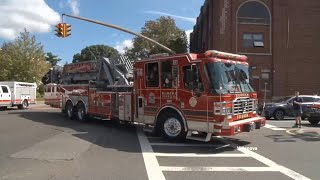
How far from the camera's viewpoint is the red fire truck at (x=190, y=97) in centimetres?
1315

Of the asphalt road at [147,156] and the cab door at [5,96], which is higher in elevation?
the cab door at [5,96]

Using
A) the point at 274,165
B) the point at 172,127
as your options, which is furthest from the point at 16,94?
the point at 274,165

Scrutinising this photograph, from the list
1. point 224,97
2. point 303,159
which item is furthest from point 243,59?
point 303,159

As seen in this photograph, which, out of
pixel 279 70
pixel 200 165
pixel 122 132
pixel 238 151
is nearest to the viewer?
pixel 200 165

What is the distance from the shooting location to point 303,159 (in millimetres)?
11461

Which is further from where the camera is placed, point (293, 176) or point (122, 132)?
point (122, 132)

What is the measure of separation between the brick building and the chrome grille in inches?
1262

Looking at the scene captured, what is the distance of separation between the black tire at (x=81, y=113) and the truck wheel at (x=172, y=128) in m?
6.65

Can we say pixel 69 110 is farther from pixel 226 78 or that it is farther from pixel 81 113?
pixel 226 78

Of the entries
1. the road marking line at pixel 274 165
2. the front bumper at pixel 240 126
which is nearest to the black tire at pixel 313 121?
the front bumper at pixel 240 126

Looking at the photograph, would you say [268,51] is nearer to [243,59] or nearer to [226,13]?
[226,13]

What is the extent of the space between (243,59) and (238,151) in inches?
136

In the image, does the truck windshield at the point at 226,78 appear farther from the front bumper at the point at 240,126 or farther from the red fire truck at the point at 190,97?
the front bumper at the point at 240,126

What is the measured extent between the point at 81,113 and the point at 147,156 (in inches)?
387
